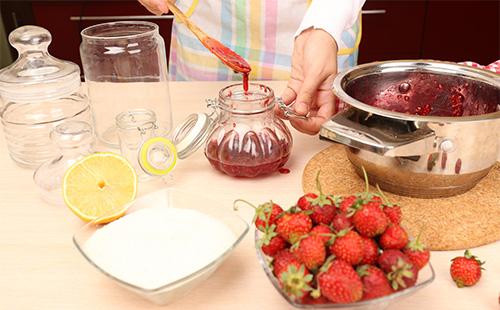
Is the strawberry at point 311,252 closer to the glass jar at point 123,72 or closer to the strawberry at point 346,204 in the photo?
the strawberry at point 346,204

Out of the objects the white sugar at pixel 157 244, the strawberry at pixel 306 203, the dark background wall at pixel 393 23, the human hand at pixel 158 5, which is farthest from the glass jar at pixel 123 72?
the dark background wall at pixel 393 23

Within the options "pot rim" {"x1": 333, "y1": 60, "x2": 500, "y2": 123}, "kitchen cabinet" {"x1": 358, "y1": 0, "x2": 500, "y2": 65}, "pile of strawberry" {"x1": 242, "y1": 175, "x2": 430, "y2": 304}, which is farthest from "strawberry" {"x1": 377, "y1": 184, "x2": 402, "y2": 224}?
"kitchen cabinet" {"x1": 358, "y1": 0, "x2": 500, "y2": 65}

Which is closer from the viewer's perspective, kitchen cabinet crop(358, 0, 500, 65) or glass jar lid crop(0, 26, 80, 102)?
glass jar lid crop(0, 26, 80, 102)

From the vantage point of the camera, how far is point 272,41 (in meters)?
1.48

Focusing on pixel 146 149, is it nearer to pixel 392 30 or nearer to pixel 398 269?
pixel 398 269

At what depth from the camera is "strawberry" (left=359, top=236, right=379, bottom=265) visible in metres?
0.61

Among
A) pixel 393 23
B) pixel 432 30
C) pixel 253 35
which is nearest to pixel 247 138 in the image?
pixel 253 35

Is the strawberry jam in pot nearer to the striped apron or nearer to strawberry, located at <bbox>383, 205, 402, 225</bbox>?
strawberry, located at <bbox>383, 205, 402, 225</bbox>

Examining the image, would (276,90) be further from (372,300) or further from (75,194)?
(372,300)

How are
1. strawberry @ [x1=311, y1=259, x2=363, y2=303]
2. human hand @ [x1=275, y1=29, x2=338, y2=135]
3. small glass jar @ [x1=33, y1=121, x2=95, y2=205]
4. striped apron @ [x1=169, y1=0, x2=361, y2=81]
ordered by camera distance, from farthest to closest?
1. striped apron @ [x1=169, y1=0, x2=361, y2=81]
2. human hand @ [x1=275, y1=29, x2=338, y2=135]
3. small glass jar @ [x1=33, y1=121, x2=95, y2=205]
4. strawberry @ [x1=311, y1=259, x2=363, y2=303]

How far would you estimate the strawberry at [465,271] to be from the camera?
71 centimetres

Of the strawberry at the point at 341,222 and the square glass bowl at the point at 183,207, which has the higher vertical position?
the strawberry at the point at 341,222

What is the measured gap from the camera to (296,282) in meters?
0.58

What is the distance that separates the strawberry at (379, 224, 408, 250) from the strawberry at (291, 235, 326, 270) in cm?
8
